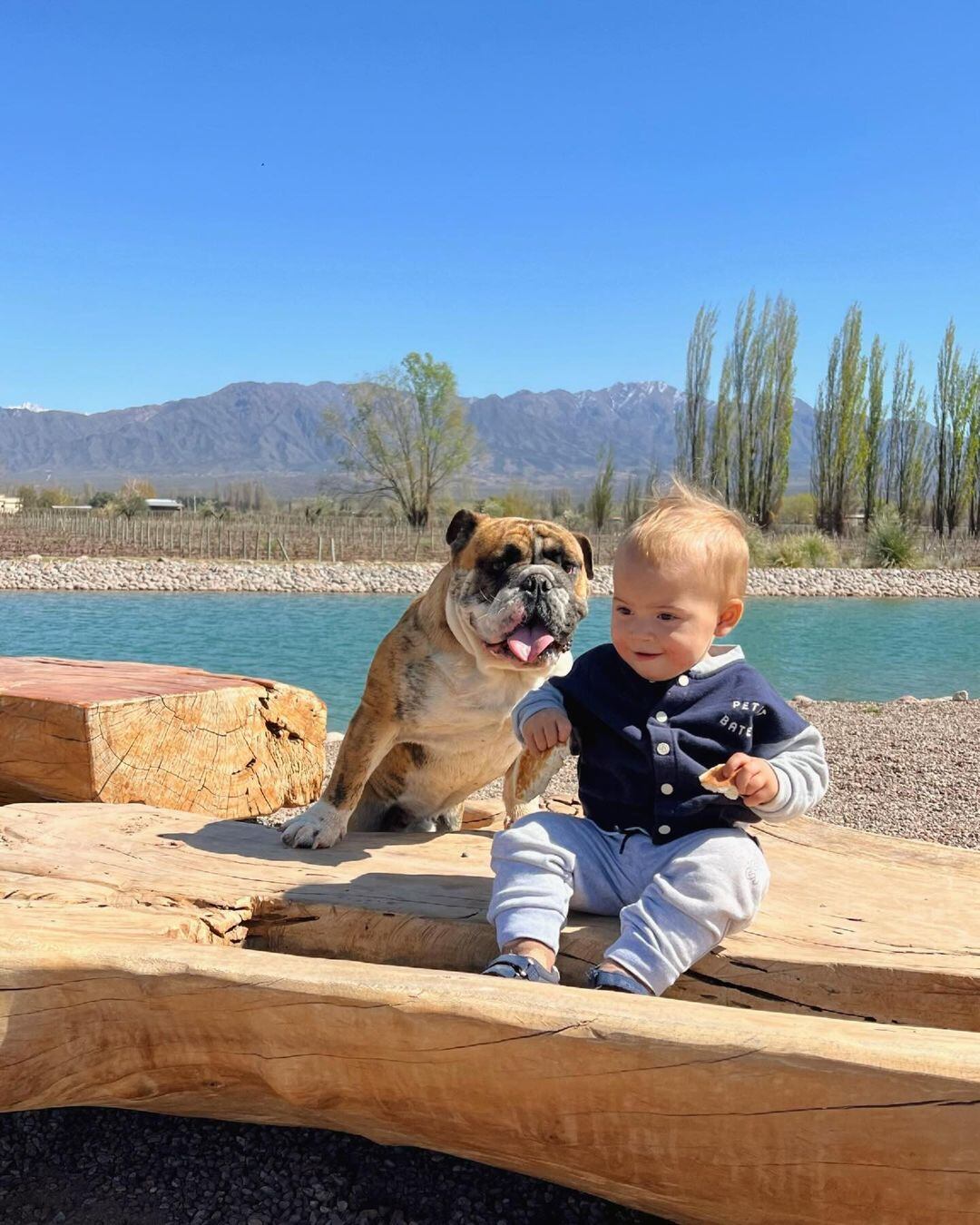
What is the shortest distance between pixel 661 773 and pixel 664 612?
349 mm

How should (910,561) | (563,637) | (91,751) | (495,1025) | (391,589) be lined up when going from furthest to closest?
1. (910,561)
2. (391,589)
3. (91,751)
4. (563,637)
5. (495,1025)

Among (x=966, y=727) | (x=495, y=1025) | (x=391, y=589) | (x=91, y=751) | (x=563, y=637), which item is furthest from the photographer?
(x=391, y=589)

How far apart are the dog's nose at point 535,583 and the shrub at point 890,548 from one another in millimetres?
32828

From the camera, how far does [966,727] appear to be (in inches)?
344

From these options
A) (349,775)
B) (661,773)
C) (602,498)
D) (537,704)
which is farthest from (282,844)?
(602,498)

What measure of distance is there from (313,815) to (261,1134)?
35.8 inches

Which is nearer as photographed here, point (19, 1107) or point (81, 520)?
point (19, 1107)

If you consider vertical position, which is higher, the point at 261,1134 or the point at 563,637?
the point at 563,637

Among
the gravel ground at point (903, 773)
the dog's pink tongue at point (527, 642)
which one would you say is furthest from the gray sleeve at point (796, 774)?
the gravel ground at point (903, 773)

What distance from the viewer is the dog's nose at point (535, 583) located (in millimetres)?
2932

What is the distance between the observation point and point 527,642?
2908mm

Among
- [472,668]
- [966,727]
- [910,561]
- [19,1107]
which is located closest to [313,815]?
[472,668]

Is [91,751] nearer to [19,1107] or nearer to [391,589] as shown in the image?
[19,1107]

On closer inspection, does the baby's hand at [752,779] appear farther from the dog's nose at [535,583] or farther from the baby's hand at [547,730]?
the dog's nose at [535,583]
